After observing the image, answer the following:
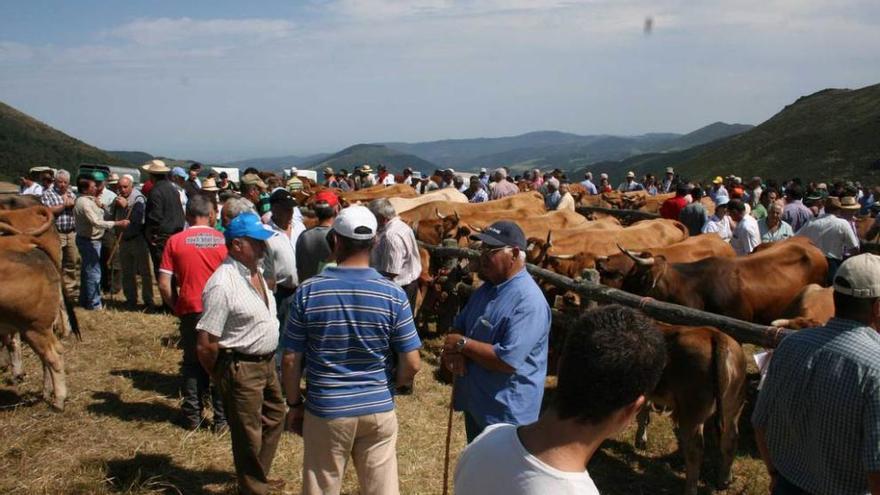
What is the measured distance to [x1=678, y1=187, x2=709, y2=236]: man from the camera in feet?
39.5

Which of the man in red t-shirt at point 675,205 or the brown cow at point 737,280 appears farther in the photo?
the man in red t-shirt at point 675,205

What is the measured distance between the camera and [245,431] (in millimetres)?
4301

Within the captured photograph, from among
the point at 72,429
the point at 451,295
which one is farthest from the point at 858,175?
the point at 72,429

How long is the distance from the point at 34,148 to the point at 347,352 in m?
36.6

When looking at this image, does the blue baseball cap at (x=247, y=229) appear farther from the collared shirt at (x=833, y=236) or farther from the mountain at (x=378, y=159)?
the mountain at (x=378, y=159)

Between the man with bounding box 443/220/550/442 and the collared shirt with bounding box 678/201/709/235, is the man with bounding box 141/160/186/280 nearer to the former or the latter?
the man with bounding box 443/220/550/442

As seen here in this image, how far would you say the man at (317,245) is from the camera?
6.36 metres

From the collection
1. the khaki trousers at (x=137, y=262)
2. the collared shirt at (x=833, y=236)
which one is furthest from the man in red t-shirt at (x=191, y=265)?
the collared shirt at (x=833, y=236)

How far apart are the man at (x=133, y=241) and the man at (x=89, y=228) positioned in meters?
0.17

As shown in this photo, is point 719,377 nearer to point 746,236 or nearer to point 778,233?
point 746,236

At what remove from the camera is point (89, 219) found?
31.3 feet

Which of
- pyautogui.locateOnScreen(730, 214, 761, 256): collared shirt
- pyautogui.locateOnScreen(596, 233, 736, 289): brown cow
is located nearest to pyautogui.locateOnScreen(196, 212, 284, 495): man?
pyautogui.locateOnScreen(596, 233, 736, 289): brown cow

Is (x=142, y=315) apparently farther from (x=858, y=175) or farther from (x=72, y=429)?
(x=858, y=175)

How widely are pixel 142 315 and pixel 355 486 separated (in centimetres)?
594
